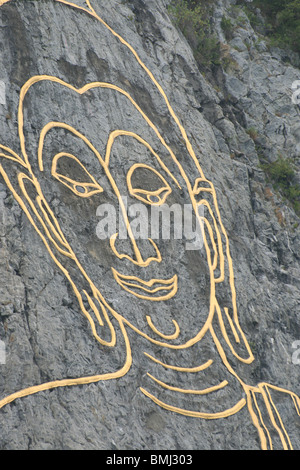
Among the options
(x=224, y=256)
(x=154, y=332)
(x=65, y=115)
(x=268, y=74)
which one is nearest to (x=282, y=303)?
(x=224, y=256)

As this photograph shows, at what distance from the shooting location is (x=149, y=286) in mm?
9367

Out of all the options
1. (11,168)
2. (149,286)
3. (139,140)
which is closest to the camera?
(11,168)

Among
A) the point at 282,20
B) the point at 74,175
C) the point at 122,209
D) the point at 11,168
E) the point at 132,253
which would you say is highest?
the point at 282,20

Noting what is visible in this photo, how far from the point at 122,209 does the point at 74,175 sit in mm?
1022

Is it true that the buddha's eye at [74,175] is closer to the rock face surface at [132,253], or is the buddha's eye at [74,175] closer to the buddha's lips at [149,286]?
the rock face surface at [132,253]

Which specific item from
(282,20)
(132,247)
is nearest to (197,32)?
(282,20)

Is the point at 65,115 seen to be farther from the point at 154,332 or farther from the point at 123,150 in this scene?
the point at 154,332

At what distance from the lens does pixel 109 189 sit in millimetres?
9961

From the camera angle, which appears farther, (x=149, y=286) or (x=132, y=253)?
(x=132, y=253)

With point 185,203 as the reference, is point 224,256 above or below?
below

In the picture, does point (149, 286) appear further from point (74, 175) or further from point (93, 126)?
point (93, 126)

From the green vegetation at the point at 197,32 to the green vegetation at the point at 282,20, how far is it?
2.34 m

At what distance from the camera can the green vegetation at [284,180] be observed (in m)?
13.0

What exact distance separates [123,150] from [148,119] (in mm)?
1193
